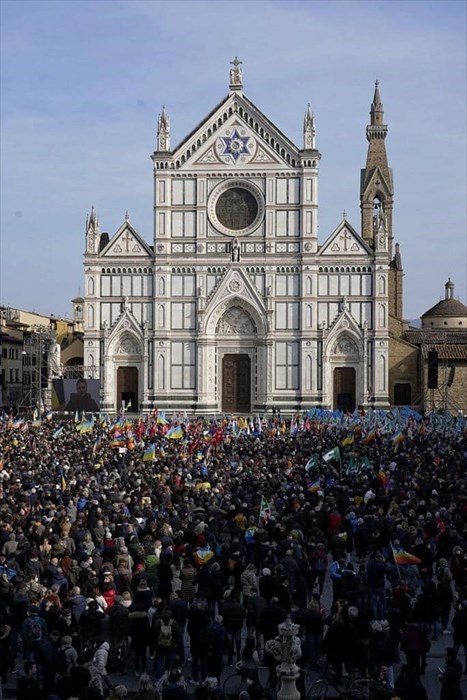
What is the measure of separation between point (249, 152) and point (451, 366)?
61.9ft

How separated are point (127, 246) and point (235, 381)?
36.8 feet

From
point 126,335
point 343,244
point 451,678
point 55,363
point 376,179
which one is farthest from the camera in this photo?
point 376,179

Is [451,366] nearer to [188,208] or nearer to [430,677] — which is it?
[188,208]

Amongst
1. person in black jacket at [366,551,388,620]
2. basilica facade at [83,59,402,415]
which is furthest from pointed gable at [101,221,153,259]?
person in black jacket at [366,551,388,620]

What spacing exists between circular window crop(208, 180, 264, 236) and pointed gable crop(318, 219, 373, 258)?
4.86 m

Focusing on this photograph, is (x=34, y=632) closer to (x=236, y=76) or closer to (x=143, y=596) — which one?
(x=143, y=596)

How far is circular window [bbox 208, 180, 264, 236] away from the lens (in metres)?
63.5

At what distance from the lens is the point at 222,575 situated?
17094 mm

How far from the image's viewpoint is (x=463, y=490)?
24281 mm

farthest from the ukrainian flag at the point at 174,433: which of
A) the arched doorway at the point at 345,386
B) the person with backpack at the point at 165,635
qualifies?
the person with backpack at the point at 165,635

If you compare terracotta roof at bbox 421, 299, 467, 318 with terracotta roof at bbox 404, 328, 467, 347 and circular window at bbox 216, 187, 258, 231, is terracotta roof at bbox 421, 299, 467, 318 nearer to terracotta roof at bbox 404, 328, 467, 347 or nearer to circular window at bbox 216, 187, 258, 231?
terracotta roof at bbox 404, 328, 467, 347

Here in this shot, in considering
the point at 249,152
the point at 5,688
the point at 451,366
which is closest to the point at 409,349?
the point at 451,366

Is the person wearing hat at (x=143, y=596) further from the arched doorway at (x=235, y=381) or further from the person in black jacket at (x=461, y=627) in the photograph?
the arched doorway at (x=235, y=381)

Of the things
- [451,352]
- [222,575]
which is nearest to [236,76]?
[451,352]
